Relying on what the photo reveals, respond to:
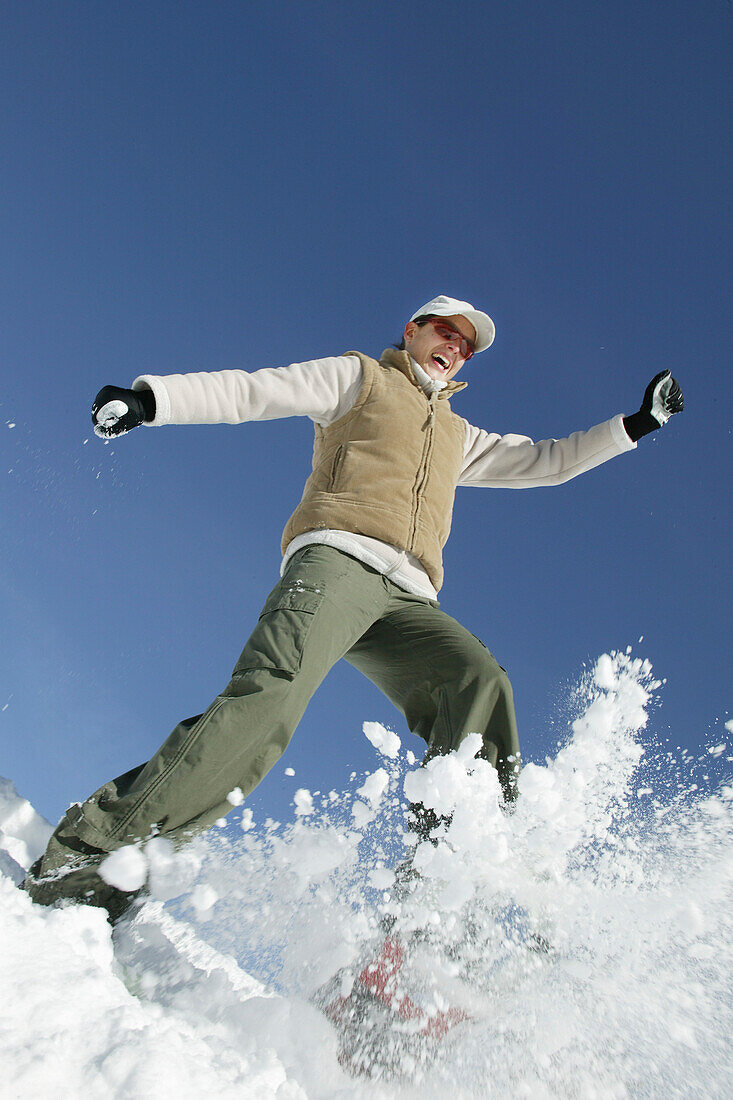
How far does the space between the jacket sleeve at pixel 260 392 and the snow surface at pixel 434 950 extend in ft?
4.60

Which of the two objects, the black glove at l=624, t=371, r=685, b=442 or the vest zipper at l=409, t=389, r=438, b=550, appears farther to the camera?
the black glove at l=624, t=371, r=685, b=442

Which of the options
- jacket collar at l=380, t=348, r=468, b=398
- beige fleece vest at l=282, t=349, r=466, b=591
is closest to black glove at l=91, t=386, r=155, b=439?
beige fleece vest at l=282, t=349, r=466, b=591

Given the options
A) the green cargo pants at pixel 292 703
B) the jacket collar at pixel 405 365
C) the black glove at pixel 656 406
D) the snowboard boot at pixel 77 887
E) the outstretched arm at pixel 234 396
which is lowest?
the snowboard boot at pixel 77 887

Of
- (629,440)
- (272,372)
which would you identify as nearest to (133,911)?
(272,372)

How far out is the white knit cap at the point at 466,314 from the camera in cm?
341

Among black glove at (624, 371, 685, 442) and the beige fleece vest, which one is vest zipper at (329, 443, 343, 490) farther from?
black glove at (624, 371, 685, 442)

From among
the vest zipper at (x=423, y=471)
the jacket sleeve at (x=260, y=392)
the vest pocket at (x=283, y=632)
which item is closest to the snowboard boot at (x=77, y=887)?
the vest pocket at (x=283, y=632)

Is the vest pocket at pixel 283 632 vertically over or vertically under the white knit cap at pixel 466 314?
under

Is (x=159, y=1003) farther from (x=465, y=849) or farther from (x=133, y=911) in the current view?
(x=465, y=849)

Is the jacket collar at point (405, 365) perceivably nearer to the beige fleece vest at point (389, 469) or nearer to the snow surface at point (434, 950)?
the beige fleece vest at point (389, 469)

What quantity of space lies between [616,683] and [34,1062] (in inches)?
104

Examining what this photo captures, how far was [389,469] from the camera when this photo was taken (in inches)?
113

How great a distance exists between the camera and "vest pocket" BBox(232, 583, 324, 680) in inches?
88.3

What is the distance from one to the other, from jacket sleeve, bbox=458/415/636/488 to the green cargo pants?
0.98 m
